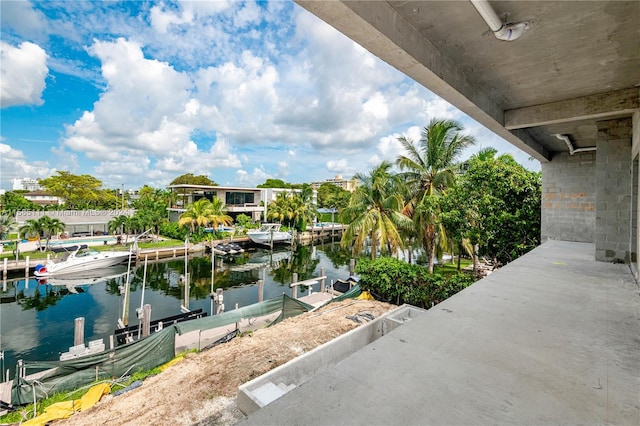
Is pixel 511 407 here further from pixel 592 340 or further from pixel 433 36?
pixel 433 36

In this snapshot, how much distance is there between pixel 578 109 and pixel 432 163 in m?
9.44

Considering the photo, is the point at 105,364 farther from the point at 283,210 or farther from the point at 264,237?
the point at 283,210

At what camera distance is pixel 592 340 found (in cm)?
254

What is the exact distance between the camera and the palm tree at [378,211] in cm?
1455

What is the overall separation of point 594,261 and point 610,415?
18.6ft

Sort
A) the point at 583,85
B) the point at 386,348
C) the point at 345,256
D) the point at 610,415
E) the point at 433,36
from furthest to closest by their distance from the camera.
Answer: the point at 345,256 < the point at 583,85 < the point at 433,36 < the point at 386,348 < the point at 610,415

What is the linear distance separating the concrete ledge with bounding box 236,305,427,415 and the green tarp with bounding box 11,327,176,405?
5.42 m

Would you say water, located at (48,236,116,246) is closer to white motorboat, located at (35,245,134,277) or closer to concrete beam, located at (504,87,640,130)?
white motorboat, located at (35,245,134,277)

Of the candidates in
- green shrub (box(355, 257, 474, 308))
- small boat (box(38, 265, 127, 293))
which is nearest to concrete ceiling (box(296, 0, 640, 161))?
green shrub (box(355, 257, 474, 308))

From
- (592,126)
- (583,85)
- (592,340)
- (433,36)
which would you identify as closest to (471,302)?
(592,340)

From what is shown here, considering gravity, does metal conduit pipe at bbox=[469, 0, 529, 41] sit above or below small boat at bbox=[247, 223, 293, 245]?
above

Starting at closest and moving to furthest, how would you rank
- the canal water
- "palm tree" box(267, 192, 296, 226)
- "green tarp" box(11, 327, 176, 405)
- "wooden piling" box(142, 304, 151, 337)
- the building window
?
"green tarp" box(11, 327, 176, 405) → "wooden piling" box(142, 304, 151, 337) → the canal water → "palm tree" box(267, 192, 296, 226) → the building window

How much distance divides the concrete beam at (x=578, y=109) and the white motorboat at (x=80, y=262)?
21.2 meters

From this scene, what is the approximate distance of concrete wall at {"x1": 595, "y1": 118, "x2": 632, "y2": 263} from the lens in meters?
5.59
